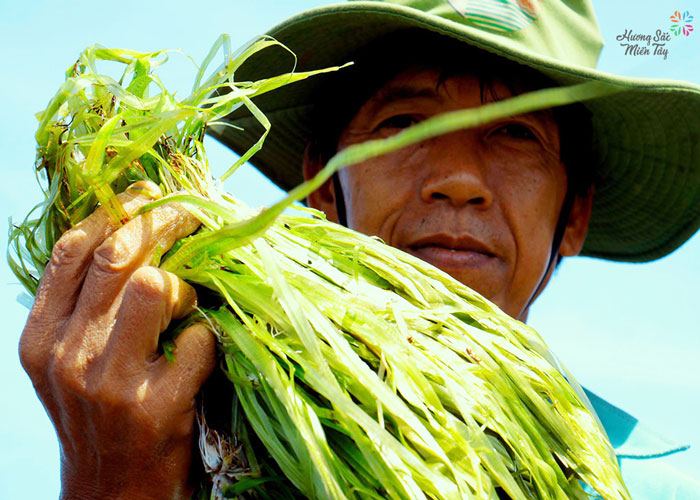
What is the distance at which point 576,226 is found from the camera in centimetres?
219

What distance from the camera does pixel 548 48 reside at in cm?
176

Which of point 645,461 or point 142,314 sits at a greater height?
point 142,314

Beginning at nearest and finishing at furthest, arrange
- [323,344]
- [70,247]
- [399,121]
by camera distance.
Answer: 1. [323,344]
2. [70,247]
3. [399,121]

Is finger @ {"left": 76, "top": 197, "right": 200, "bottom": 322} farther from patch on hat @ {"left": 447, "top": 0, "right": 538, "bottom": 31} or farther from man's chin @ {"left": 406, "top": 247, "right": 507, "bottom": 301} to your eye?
patch on hat @ {"left": 447, "top": 0, "right": 538, "bottom": 31}

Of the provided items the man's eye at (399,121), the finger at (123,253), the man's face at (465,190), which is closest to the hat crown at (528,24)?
the man's face at (465,190)

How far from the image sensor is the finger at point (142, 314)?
2.75ft

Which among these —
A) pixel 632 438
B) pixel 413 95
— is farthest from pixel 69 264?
pixel 632 438

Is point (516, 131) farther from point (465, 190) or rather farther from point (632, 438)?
point (632, 438)

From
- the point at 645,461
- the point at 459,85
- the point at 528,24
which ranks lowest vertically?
the point at 645,461

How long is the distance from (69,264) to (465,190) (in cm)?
99

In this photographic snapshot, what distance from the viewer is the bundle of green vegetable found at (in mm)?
755

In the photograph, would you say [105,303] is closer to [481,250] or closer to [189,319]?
[189,319]

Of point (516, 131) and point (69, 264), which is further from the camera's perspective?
point (516, 131)

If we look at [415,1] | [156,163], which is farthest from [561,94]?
[415,1]
